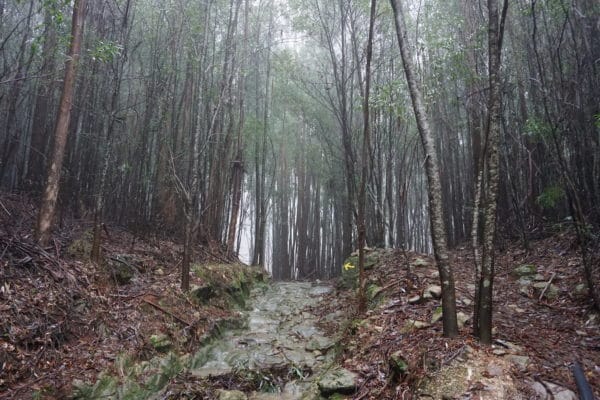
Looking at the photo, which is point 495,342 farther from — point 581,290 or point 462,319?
point 581,290

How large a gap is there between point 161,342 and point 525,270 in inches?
170

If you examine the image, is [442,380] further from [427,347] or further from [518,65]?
[518,65]

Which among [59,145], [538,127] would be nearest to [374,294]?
[538,127]

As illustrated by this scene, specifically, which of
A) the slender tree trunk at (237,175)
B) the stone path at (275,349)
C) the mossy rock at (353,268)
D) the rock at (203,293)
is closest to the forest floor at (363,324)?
the rock at (203,293)

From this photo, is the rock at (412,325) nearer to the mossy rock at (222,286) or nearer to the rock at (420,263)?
the rock at (420,263)

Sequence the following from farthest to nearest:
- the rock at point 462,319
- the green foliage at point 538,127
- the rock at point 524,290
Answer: the green foliage at point 538,127 → the rock at point 524,290 → the rock at point 462,319

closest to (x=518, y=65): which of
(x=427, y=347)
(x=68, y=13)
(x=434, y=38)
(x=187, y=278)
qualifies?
(x=434, y=38)

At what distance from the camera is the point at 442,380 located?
238 cm

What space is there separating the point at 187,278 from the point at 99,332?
1531mm

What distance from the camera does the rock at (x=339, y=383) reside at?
2.83 metres

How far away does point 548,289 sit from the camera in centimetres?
382

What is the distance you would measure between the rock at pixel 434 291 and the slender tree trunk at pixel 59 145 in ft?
14.0

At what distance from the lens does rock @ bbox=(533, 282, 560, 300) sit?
3701mm

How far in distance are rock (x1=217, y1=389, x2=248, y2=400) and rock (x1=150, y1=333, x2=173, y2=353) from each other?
845mm
